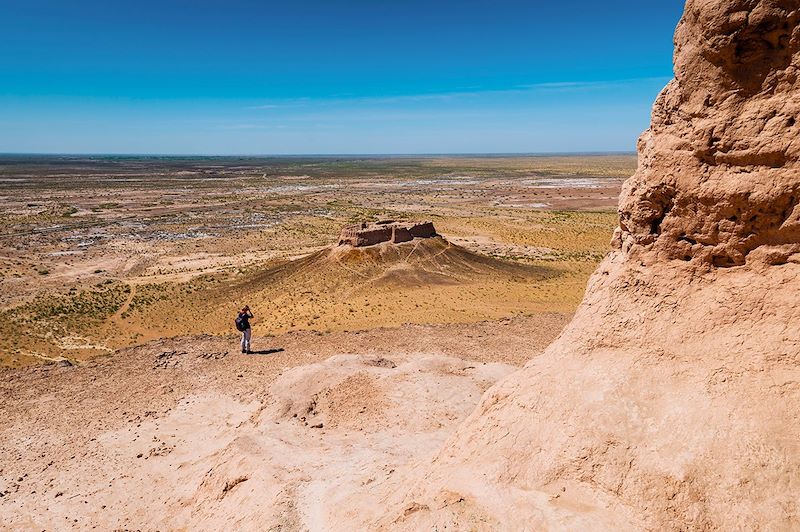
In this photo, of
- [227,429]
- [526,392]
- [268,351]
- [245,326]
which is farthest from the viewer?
[268,351]

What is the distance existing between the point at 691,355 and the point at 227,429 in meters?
9.21

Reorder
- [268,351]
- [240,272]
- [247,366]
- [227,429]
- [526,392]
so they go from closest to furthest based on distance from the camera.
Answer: [526,392] → [227,429] → [247,366] → [268,351] → [240,272]

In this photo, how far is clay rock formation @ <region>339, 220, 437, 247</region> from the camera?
28078 millimetres

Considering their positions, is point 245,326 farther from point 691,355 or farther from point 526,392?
point 691,355

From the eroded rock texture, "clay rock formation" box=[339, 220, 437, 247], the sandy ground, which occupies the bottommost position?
the sandy ground

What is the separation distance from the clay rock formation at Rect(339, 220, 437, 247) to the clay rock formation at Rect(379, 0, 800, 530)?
860 inches

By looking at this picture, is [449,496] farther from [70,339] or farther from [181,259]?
[181,259]

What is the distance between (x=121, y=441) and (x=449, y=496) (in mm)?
8354

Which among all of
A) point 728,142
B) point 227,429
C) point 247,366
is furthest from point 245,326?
point 728,142

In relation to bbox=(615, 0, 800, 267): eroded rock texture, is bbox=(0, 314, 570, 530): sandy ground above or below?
below

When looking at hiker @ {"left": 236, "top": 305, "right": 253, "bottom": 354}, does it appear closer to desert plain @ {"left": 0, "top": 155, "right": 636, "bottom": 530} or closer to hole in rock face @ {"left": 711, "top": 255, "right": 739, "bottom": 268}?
desert plain @ {"left": 0, "top": 155, "right": 636, "bottom": 530}

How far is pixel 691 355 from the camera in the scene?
5844 millimetres

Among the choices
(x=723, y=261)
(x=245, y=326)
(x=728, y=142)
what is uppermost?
(x=728, y=142)

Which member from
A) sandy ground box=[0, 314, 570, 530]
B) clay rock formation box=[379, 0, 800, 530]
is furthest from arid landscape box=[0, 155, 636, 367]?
clay rock formation box=[379, 0, 800, 530]
